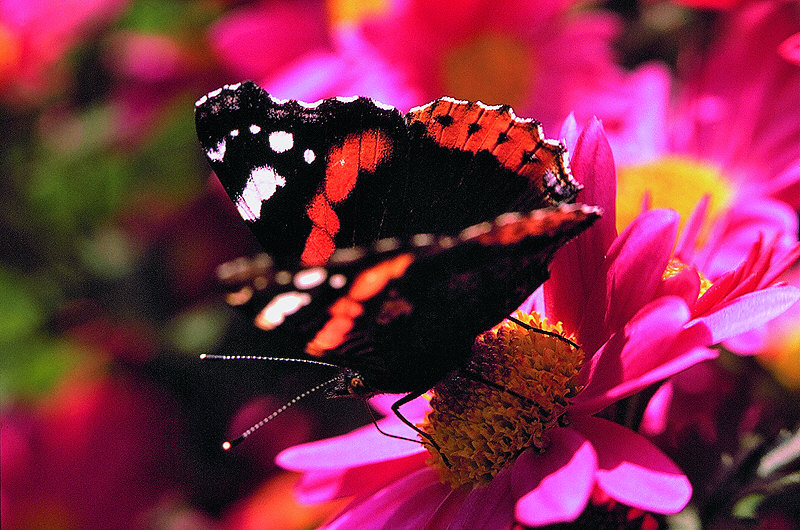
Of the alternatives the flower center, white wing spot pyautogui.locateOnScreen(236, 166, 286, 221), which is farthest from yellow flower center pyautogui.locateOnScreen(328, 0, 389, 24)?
the flower center

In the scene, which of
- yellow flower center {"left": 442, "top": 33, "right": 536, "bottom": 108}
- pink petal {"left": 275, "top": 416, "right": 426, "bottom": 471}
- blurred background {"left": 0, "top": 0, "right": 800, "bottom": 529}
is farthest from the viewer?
yellow flower center {"left": 442, "top": 33, "right": 536, "bottom": 108}

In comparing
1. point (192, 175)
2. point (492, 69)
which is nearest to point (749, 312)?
point (492, 69)

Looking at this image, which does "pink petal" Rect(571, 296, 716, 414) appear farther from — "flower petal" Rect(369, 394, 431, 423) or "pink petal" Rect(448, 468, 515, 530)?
"flower petal" Rect(369, 394, 431, 423)

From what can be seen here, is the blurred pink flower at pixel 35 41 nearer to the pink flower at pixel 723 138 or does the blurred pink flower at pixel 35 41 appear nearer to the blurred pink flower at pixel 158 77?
the blurred pink flower at pixel 158 77

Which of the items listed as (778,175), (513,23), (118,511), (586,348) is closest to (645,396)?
(586,348)

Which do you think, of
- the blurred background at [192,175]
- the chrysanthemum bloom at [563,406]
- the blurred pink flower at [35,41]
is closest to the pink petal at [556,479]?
the chrysanthemum bloom at [563,406]
